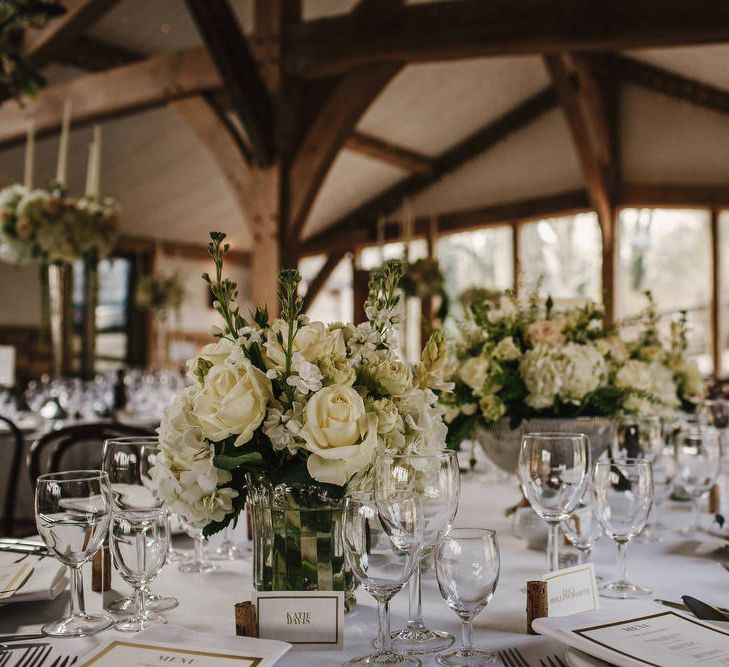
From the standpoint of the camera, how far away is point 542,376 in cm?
172

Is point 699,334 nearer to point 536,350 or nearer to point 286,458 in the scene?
point 536,350

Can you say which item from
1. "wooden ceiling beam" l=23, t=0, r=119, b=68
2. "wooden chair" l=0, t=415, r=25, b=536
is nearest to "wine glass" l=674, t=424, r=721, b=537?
"wooden chair" l=0, t=415, r=25, b=536

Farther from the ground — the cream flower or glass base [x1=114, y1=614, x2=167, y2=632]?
the cream flower

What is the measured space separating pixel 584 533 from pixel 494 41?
11.7 feet

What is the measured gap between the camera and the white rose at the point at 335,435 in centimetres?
105

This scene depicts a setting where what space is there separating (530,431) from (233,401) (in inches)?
34.2

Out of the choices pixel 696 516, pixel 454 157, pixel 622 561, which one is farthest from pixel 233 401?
pixel 454 157

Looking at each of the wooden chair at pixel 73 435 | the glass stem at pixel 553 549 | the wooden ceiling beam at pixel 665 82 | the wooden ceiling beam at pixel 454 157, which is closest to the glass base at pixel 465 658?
the glass stem at pixel 553 549

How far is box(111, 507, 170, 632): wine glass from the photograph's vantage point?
3.53 ft

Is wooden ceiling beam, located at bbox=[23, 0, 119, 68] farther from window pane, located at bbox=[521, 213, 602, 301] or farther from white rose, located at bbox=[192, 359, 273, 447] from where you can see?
window pane, located at bbox=[521, 213, 602, 301]

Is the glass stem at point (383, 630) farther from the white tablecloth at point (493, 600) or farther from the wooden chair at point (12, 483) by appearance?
the wooden chair at point (12, 483)

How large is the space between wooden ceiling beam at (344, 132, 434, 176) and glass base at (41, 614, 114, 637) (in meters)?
8.10

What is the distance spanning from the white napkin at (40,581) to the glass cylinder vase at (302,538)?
32 cm

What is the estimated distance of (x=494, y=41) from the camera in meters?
4.42
